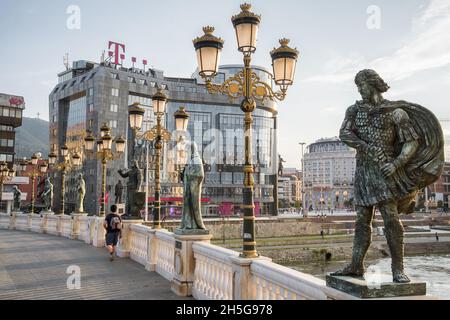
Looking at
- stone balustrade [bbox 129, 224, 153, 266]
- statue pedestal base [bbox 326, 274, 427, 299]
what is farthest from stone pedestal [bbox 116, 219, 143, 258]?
statue pedestal base [bbox 326, 274, 427, 299]

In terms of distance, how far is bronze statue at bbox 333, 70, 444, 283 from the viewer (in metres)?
3.88

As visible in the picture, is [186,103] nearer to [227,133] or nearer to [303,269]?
[227,133]

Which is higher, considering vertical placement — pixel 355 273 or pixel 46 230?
pixel 355 273

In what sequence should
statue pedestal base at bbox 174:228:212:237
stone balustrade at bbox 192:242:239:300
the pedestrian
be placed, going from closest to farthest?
stone balustrade at bbox 192:242:239:300 < statue pedestal base at bbox 174:228:212:237 < the pedestrian

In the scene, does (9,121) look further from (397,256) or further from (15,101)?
(397,256)

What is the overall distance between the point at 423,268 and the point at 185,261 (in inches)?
1462

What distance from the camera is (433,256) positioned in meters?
47.6

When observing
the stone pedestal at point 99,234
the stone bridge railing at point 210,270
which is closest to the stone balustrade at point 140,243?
the stone bridge railing at point 210,270

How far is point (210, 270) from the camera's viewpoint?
764cm

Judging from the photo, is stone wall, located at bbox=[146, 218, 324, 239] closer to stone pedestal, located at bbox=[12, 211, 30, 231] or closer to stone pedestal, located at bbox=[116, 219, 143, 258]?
stone pedestal, located at bbox=[12, 211, 30, 231]

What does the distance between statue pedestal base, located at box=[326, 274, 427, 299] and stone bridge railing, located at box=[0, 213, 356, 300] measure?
9 centimetres

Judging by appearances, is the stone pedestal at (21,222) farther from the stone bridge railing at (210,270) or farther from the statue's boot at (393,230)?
the statue's boot at (393,230)
